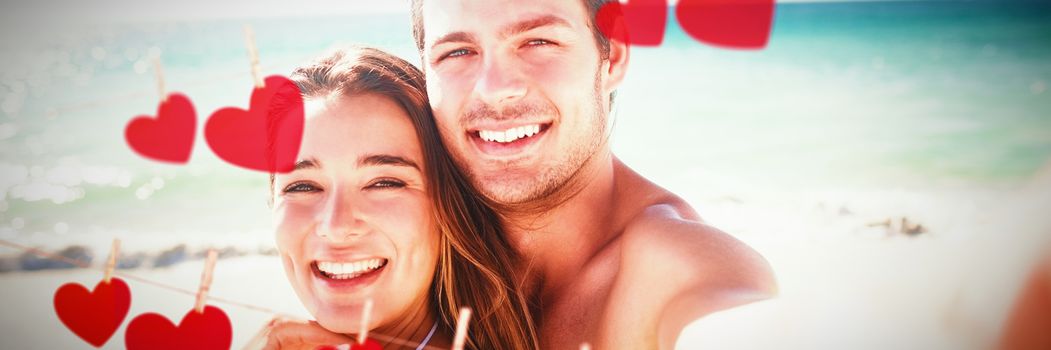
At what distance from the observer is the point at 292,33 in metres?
4.15

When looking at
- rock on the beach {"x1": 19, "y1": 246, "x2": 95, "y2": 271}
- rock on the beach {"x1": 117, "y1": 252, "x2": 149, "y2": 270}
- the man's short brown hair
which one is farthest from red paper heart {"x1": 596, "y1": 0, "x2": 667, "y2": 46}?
rock on the beach {"x1": 117, "y1": 252, "x2": 149, "y2": 270}

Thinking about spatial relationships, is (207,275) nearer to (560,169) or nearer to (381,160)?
(381,160)

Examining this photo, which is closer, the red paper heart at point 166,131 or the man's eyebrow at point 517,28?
the red paper heart at point 166,131

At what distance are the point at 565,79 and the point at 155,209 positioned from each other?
7.83ft

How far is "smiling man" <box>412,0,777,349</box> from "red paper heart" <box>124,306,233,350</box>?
0.68 meters

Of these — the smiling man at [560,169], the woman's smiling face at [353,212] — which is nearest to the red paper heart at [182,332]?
the woman's smiling face at [353,212]

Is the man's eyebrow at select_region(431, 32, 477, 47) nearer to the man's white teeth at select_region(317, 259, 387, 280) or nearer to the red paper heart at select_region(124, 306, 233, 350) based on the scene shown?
the man's white teeth at select_region(317, 259, 387, 280)

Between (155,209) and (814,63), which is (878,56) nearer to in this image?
(814,63)

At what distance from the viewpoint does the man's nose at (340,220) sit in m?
1.80

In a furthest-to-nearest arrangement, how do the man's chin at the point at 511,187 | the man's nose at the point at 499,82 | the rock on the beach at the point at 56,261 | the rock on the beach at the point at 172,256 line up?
the rock on the beach at the point at 172,256 → the rock on the beach at the point at 56,261 → the man's chin at the point at 511,187 → the man's nose at the point at 499,82

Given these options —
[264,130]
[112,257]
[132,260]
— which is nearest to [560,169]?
[264,130]

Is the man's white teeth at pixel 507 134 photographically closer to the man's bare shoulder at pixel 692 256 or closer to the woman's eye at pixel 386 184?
the woman's eye at pixel 386 184

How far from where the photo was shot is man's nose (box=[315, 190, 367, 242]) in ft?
5.89

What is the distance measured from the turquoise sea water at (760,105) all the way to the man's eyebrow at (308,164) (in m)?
1.09
